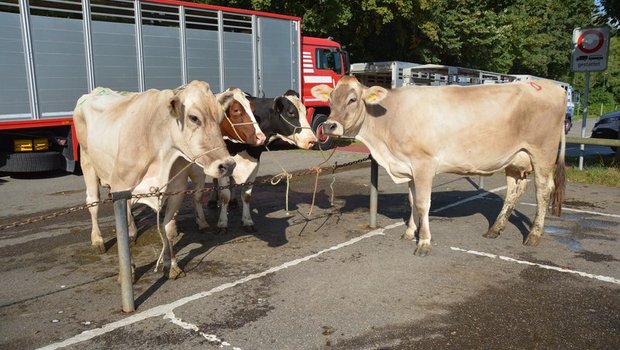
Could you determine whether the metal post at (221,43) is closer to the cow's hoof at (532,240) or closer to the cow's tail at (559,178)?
the cow's tail at (559,178)

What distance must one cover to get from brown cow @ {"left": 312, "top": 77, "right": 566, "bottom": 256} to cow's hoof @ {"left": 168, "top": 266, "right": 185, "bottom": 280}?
220cm

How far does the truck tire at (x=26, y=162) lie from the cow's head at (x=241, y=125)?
6.74 m

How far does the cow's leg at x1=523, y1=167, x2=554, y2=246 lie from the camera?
19.9 feet

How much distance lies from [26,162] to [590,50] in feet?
42.0

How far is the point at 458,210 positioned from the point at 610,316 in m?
3.73

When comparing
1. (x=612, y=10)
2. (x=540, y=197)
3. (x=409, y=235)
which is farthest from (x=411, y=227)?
(x=612, y=10)

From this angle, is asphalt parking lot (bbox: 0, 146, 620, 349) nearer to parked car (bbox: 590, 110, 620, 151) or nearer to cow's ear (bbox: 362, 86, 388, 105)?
cow's ear (bbox: 362, 86, 388, 105)

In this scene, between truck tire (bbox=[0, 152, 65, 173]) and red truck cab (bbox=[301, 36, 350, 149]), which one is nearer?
truck tire (bbox=[0, 152, 65, 173])

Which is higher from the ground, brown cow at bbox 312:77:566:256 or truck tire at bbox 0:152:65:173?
brown cow at bbox 312:77:566:256

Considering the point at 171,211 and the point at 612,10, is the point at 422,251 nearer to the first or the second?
the point at 171,211

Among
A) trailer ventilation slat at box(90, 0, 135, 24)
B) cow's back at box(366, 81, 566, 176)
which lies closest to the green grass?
cow's back at box(366, 81, 566, 176)

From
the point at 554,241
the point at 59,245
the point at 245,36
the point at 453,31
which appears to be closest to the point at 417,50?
the point at 453,31

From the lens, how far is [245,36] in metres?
14.6

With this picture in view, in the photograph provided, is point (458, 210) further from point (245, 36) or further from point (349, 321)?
point (245, 36)
